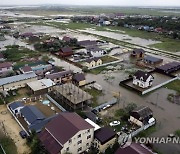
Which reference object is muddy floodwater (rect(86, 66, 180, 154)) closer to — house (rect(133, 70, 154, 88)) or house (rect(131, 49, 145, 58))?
house (rect(133, 70, 154, 88))

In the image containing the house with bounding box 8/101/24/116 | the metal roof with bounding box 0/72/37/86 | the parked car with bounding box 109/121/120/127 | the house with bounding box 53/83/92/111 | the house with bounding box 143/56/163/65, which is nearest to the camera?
the parked car with bounding box 109/121/120/127

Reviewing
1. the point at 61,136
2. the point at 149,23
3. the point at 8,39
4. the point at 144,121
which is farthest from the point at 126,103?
the point at 149,23

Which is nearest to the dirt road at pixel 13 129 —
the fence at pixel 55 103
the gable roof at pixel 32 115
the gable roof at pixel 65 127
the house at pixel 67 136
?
the gable roof at pixel 32 115

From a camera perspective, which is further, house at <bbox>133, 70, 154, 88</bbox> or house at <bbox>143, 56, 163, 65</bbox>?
house at <bbox>143, 56, 163, 65</bbox>

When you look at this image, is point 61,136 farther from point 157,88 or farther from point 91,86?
point 157,88

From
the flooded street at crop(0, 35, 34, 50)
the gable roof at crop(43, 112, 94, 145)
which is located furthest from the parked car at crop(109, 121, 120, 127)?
the flooded street at crop(0, 35, 34, 50)

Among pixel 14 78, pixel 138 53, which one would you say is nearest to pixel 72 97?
pixel 14 78
